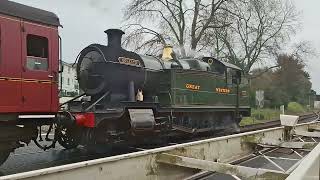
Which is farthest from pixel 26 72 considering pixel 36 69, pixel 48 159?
pixel 48 159

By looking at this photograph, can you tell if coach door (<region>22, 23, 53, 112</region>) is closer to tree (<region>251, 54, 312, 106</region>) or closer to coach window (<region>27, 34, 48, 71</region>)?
coach window (<region>27, 34, 48, 71</region>)

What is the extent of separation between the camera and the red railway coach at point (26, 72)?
8.46m

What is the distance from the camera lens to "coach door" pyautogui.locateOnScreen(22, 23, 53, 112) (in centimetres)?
878

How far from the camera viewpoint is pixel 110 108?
37.9 ft

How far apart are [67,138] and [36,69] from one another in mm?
2600

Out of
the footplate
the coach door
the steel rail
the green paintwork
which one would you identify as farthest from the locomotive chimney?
the steel rail

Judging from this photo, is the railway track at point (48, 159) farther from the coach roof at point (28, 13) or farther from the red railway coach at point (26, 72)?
the coach roof at point (28, 13)

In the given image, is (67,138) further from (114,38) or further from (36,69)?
(114,38)

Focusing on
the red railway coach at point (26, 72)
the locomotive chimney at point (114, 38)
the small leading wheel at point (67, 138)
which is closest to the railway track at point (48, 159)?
the small leading wheel at point (67, 138)

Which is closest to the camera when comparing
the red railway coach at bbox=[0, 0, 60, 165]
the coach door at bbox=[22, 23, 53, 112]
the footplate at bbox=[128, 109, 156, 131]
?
the red railway coach at bbox=[0, 0, 60, 165]

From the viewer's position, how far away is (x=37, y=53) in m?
9.24

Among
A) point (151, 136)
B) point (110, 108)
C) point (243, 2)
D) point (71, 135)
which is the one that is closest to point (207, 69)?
point (151, 136)

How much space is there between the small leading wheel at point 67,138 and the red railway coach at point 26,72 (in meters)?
1.36

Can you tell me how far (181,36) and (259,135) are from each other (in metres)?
25.6
